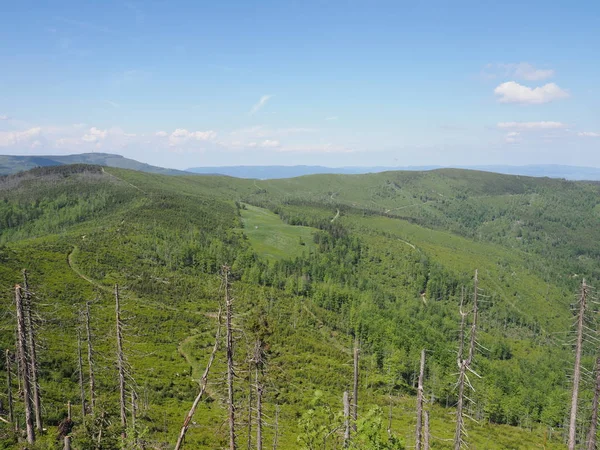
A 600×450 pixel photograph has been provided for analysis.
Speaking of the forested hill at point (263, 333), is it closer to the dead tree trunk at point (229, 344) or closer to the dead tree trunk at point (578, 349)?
the dead tree trunk at point (229, 344)

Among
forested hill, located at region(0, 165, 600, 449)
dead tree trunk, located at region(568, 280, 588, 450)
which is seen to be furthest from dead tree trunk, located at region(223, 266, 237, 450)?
dead tree trunk, located at region(568, 280, 588, 450)

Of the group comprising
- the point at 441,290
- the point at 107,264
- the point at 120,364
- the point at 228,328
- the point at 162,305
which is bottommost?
the point at 441,290

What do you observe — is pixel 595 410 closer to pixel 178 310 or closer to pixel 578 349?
pixel 578 349

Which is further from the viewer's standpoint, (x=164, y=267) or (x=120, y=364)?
(x=164, y=267)

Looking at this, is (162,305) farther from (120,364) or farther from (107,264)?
(120,364)

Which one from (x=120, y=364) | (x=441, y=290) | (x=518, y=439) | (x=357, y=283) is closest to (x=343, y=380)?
(x=518, y=439)

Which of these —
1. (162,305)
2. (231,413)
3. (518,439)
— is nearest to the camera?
(231,413)

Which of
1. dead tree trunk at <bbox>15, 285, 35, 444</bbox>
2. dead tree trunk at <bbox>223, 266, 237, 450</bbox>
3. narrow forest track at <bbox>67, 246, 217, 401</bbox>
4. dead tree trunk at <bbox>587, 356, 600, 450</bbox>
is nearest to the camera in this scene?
dead tree trunk at <bbox>223, 266, 237, 450</bbox>

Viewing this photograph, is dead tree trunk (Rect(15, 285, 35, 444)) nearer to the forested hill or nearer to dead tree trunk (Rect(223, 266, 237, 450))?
the forested hill
